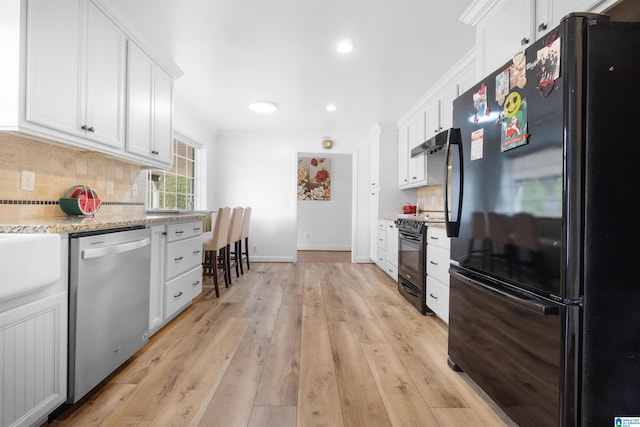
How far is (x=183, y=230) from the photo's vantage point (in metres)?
2.72

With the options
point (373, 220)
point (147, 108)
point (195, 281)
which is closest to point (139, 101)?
point (147, 108)

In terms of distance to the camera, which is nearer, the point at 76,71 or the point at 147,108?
the point at 76,71

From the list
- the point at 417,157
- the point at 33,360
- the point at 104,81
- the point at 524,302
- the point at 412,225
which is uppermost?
the point at 104,81

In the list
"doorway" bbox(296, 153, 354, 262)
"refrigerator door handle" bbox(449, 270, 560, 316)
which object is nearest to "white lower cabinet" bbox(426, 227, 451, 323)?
"refrigerator door handle" bbox(449, 270, 560, 316)

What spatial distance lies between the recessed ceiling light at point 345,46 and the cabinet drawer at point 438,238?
1686mm

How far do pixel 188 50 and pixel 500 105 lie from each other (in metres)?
2.55

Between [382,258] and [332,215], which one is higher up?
[332,215]

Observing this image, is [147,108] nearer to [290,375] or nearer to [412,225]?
[290,375]

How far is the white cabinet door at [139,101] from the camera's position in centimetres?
240

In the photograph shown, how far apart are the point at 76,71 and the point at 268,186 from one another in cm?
397

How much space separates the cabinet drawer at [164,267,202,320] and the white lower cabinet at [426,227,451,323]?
2.15 meters

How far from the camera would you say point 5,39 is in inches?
57.9

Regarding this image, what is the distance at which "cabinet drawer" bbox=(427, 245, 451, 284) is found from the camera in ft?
8.30

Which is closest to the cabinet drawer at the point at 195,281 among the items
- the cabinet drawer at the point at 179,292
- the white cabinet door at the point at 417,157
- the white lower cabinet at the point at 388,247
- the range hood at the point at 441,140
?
the cabinet drawer at the point at 179,292
